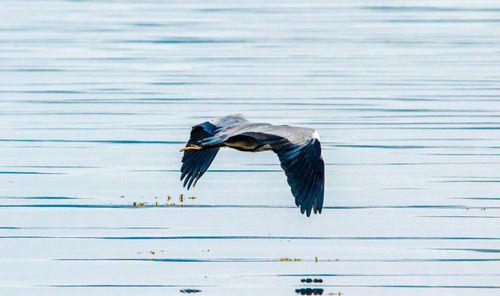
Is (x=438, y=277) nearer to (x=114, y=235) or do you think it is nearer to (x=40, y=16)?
(x=114, y=235)

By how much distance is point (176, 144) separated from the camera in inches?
608

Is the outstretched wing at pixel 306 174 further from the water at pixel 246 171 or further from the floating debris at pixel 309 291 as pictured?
the floating debris at pixel 309 291

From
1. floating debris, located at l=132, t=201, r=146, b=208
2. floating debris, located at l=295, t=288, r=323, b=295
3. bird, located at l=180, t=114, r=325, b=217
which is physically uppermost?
bird, located at l=180, t=114, r=325, b=217

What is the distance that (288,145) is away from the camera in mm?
9664

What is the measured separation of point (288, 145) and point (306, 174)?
1.16ft

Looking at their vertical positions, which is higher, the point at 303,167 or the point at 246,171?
the point at 246,171

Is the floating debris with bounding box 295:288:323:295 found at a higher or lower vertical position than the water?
lower

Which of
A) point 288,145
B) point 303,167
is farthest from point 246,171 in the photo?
point 303,167

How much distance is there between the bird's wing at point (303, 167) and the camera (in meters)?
9.31

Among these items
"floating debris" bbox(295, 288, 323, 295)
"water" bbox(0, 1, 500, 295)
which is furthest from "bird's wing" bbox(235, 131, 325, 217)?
"floating debris" bbox(295, 288, 323, 295)

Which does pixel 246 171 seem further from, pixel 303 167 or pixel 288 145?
pixel 303 167

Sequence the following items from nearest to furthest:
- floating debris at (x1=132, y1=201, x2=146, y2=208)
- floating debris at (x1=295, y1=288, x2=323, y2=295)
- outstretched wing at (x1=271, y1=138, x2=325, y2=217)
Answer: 1. floating debris at (x1=295, y1=288, x2=323, y2=295)
2. outstretched wing at (x1=271, y1=138, x2=325, y2=217)
3. floating debris at (x1=132, y1=201, x2=146, y2=208)

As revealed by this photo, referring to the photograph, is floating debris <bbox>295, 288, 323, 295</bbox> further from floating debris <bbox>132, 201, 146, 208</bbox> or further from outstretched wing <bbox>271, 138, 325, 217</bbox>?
floating debris <bbox>132, 201, 146, 208</bbox>

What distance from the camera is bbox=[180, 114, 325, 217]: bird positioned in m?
9.34
